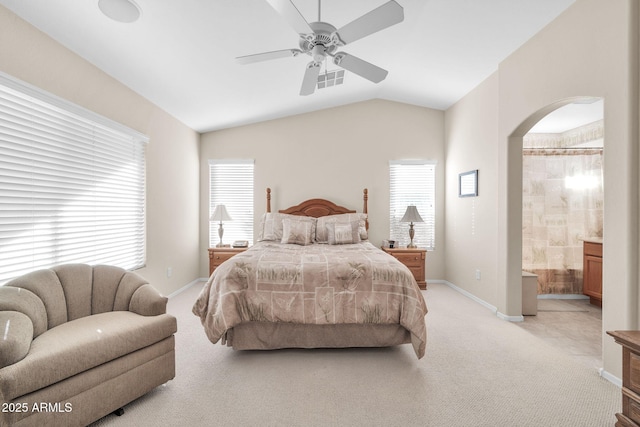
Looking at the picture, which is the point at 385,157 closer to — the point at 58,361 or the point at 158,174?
the point at 158,174

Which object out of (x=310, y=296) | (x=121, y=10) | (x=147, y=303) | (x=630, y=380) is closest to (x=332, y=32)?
(x=121, y=10)

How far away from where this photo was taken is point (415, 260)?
195 inches

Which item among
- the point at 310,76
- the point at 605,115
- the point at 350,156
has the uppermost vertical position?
the point at 310,76

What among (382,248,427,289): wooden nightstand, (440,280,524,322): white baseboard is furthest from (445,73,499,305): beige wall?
(382,248,427,289): wooden nightstand

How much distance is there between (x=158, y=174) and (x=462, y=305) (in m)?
4.43

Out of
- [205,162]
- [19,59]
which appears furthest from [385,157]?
[19,59]

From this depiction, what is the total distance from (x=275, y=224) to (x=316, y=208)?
80 centimetres

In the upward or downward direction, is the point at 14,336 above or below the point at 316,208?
below

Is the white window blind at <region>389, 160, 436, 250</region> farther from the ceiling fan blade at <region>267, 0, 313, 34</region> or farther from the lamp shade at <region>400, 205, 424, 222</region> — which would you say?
the ceiling fan blade at <region>267, 0, 313, 34</region>

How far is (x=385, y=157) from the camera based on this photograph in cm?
536

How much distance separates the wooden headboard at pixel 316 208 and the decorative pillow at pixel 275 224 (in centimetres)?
28

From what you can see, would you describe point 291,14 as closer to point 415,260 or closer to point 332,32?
point 332,32

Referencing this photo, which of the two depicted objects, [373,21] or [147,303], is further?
A: [147,303]

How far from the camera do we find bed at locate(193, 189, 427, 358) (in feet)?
8.52
